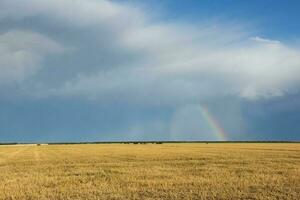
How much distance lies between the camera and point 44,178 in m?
24.0

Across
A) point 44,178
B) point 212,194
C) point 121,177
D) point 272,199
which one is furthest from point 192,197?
point 44,178

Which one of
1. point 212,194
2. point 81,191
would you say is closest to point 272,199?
point 212,194

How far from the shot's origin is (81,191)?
734 inches

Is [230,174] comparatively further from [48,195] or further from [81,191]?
[48,195]

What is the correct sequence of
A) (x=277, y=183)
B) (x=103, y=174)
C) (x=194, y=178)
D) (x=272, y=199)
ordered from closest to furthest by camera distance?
(x=272, y=199) < (x=277, y=183) < (x=194, y=178) < (x=103, y=174)

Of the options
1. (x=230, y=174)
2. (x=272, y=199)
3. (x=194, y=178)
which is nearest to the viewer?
(x=272, y=199)

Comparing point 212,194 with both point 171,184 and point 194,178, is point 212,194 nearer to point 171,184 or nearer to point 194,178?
point 171,184

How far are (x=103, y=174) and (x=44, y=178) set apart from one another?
3.54m

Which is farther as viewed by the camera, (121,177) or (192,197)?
(121,177)

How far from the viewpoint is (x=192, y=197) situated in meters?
16.5

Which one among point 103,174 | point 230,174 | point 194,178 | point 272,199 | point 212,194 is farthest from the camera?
point 103,174

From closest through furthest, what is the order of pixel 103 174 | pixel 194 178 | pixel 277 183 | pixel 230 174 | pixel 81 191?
pixel 81 191 < pixel 277 183 < pixel 194 178 < pixel 230 174 < pixel 103 174

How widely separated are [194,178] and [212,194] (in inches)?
221

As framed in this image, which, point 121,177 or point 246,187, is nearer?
point 246,187
